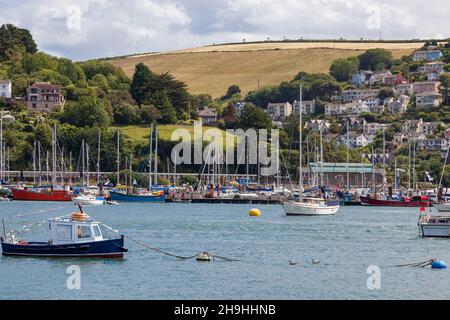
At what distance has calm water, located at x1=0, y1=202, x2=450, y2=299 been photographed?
147 feet

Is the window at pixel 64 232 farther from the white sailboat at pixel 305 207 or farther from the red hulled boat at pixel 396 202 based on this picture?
the red hulled boat at pixel 396 202

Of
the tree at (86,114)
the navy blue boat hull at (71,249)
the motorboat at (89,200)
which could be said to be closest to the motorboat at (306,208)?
the motorboat at (89,200)

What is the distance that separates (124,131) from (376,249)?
385 ft

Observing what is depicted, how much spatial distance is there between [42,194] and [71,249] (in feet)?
231

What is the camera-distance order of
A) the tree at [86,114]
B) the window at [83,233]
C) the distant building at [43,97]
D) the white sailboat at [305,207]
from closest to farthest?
the window at [83,233] < the white sailboat at [305,207] < the tree at [86,114] < the distant building at [43,97]

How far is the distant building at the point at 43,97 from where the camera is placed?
627 ft

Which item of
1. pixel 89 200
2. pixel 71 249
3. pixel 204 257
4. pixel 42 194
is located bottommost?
pixel 204 257

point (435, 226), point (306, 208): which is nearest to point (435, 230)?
point (435, 226)

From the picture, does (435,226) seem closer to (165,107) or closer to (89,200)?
(89,200)

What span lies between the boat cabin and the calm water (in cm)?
96

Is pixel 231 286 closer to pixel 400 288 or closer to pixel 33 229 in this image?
pixel 400 288

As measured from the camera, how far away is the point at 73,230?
52469 millimetres

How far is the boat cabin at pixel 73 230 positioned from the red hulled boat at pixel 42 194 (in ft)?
224
